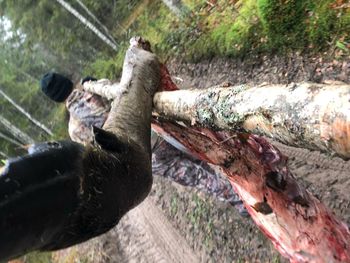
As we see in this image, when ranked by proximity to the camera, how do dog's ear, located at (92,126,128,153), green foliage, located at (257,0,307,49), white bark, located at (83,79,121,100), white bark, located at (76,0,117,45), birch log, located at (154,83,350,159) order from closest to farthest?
birch log, located at (154,83,350,159) → dog's ear, located at (92,126,128,153) → white bark, located at (83,79,121,100) → green foliage, located at (257,0,307,49) → white bark, located at (76,0,117,45)

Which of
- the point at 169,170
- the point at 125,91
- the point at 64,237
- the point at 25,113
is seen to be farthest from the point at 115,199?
the point at 25,113

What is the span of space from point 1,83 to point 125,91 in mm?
21350

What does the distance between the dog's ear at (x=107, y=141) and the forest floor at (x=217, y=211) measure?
2946 mm

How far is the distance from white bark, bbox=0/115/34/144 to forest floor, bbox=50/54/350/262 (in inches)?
556

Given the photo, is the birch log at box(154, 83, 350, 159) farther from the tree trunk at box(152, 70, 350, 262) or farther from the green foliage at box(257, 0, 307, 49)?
the green foliage at box(257, 0, 307, 49)

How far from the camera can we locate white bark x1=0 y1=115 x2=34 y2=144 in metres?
23.1

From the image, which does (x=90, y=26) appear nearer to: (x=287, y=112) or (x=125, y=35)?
(x=125, y=35)

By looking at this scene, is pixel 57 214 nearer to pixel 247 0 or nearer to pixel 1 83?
pixel 247 0

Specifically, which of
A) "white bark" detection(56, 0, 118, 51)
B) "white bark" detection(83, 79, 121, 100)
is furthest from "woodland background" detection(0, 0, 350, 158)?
"white bark" detection(83, 79, 121, 100)

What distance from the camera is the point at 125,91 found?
3391 millimetres

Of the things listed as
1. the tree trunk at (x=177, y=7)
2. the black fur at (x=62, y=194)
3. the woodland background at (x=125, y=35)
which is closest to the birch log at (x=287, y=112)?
the black fur at (x=62, y=194)

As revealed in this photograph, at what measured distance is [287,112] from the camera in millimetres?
1977

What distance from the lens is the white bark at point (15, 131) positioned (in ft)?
75.9

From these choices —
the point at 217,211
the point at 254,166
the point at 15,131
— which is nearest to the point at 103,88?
the point at 254,166
